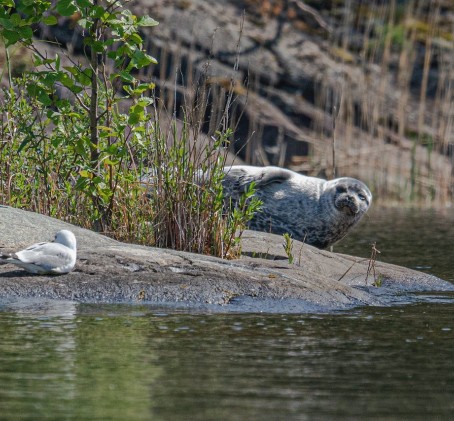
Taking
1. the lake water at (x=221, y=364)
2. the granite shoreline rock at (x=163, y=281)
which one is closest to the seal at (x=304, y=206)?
the granite shoreline rock at (x=163, y=281)

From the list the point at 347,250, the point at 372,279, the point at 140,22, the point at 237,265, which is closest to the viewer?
the point at 237,265

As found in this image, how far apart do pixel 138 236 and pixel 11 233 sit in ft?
3.95

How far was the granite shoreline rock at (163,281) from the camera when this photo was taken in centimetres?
760

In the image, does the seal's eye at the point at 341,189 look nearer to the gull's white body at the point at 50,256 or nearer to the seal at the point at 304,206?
the seal at the point at 304,206

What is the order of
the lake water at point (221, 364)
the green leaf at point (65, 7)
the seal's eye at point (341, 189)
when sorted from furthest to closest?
the seal's eye at point (341, 189), the green leaf at point (65, 7), the lake water at point (221, 364)

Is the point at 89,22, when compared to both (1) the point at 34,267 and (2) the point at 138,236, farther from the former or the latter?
(1) the point at 34,267

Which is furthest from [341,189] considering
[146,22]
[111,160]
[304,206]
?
[146,22]

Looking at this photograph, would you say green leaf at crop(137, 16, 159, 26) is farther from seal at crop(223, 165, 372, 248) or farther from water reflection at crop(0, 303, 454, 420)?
seal at crop(223, 165, 372, 248)

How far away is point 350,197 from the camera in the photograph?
11.9 m

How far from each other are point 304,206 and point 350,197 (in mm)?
500

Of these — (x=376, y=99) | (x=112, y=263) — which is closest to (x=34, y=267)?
(x=112, y=263)

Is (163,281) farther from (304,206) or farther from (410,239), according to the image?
(410,239)

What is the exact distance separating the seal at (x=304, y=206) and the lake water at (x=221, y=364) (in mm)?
3995

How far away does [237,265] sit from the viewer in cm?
828
